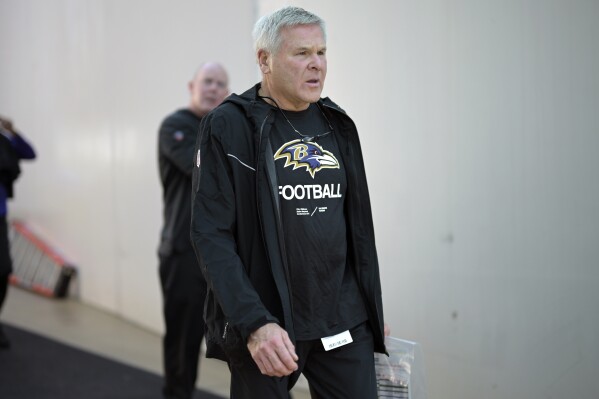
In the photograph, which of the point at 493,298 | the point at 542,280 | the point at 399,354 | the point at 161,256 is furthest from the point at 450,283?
the point at 161,256

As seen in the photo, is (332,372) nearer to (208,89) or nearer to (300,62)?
(300,62)

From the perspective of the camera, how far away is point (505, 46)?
3549 mm

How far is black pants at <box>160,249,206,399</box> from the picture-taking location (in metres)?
4.85

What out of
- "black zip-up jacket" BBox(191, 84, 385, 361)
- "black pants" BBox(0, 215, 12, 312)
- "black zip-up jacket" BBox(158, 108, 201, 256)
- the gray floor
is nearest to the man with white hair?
"black zip-up jacket" BBox(191, 84, 385, 361)

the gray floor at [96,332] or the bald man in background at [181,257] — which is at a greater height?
the bald man in background at [181,257]

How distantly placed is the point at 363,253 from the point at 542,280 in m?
1.10

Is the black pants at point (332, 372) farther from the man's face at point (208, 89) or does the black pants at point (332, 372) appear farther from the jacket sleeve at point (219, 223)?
the man's face at point (208, 89)

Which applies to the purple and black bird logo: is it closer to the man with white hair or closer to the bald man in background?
the man with white hair

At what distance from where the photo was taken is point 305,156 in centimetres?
265

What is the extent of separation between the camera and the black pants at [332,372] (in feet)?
8.64

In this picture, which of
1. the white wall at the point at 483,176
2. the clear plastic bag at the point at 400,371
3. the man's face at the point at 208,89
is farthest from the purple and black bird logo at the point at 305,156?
the man's face at the point at 208,89

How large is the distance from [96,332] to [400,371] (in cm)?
491

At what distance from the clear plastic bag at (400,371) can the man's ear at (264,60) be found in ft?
3.34

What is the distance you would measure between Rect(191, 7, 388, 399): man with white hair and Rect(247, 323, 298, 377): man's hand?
2.0 inches
